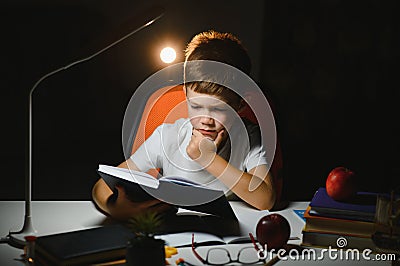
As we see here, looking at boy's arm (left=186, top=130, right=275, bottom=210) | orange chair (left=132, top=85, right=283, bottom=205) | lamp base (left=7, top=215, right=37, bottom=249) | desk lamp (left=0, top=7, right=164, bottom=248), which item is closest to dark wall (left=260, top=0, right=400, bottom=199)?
orange chair (left=132, top=85, right=283, bottom=205)

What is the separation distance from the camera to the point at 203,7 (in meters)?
2.94

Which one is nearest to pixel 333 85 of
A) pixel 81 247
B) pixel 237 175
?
pixel 237 175

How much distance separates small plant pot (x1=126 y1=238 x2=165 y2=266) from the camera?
1188 mm

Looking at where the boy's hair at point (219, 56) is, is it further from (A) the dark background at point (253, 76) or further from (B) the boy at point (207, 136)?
(A) the dark background at point (253, 76)

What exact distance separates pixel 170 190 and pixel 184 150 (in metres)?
0.54

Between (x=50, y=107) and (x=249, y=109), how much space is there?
4.38 feet

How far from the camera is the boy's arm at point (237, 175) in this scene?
179 centimetres

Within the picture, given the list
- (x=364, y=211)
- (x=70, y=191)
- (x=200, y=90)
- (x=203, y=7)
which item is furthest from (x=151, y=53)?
(x=364, y=211)

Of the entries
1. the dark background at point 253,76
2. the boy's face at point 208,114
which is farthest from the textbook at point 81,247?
the dark background at point 253,76

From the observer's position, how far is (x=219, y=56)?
82.3 inches

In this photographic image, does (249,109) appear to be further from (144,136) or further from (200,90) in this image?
(144,136)

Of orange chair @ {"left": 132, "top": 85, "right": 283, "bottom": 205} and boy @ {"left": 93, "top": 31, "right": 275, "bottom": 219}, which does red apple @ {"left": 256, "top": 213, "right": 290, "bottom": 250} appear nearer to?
boy @ {"left": 93, "top": 31, "right": 275, "bottom": 219}

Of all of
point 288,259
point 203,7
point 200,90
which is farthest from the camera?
point 203,7

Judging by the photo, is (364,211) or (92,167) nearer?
(364,211)
